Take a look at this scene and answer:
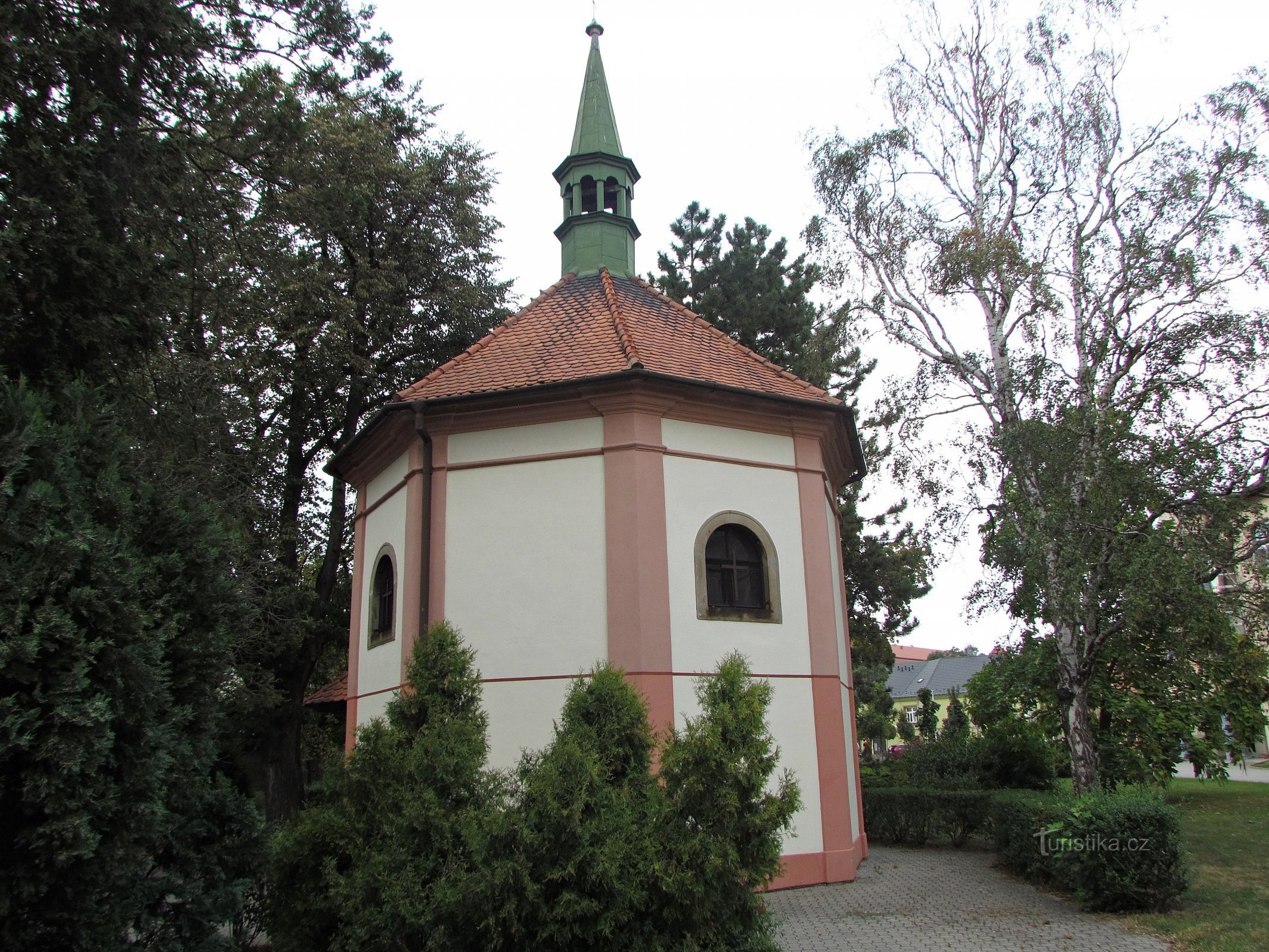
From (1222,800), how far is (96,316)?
20630 mm

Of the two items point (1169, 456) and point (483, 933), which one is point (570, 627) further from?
point (1169, 456)

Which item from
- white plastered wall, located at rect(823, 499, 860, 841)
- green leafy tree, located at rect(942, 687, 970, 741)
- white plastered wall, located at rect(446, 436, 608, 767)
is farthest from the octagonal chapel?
green leafy tree, located at rect(942, 687, 970, 741)

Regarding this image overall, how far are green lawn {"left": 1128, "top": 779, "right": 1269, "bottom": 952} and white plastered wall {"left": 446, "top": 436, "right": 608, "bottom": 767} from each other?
6.00 m

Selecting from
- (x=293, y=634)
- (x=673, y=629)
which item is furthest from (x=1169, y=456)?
(x=293, y=634)

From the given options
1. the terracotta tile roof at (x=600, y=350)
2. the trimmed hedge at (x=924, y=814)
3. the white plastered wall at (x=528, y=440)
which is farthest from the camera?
the trimmed hedge at (x=924, y=814)

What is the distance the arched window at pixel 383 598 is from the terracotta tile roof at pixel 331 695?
19.9 feet

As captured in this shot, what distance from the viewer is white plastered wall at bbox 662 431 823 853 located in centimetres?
1005

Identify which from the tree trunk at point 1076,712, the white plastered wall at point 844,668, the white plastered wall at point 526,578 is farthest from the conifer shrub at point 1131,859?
the white plastered wall at point 526,578

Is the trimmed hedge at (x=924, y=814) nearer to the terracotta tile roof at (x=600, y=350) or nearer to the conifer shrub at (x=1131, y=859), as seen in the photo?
the conifer shrub at (x=1131, y=859)

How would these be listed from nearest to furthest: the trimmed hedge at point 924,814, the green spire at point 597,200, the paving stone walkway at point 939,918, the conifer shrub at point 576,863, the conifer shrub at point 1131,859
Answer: the conifer shrub at point 576,863, the paving stone walkway at point 939,918, the conifer shrub at point 1131,859, the trimmed hedge at point 924,814, the green spire at point 597,200

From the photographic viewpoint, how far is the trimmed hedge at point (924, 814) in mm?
13266

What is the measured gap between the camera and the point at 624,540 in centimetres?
1002

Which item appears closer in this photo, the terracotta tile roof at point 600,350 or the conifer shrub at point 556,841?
the conifer shrub at point 556,841

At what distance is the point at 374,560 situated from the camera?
40.8ft
